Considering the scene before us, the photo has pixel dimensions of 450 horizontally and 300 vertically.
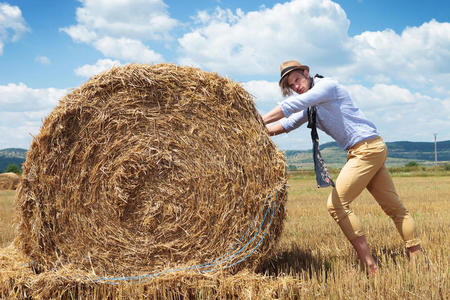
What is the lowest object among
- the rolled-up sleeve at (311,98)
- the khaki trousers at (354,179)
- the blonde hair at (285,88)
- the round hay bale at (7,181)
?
the round hay bale at (7,181)

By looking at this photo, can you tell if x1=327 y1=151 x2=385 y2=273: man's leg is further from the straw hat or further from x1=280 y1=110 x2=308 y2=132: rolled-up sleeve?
the straw hat

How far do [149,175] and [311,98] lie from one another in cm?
179

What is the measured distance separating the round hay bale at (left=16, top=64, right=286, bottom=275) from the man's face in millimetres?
624

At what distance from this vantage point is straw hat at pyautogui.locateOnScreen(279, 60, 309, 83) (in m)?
4.08

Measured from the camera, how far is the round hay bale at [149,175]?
3.79 metres

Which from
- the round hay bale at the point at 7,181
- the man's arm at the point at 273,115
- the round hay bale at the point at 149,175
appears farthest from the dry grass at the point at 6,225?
the round hay bale at the point at 7,181

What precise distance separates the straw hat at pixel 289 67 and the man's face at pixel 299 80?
0.06 m

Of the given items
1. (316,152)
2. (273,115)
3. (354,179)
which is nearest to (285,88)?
(273,115)

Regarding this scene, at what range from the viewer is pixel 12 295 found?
360 centimetres

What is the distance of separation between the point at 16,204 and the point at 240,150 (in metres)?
2.24

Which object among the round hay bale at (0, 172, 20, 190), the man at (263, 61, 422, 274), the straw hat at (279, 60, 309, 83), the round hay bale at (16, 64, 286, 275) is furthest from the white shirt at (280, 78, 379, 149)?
the round hay bale at (0, 172, 20, 190)

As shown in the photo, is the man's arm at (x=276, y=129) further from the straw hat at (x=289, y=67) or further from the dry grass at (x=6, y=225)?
the dry grass at (x=6, y=225)

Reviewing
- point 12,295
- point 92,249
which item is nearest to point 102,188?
point 92,249

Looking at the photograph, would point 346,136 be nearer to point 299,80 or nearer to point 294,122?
point 294,122
